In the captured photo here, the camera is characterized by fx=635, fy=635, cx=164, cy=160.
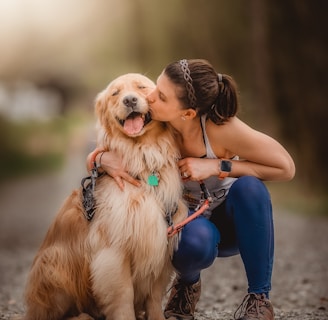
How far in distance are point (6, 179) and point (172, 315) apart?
13732mm

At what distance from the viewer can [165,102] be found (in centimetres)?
321

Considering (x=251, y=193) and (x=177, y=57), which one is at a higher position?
(x=177, y=57)

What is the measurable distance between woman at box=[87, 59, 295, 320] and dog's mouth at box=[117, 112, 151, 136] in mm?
66

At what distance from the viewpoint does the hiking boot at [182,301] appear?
3.59m

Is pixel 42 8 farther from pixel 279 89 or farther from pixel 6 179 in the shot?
pixel 279 89

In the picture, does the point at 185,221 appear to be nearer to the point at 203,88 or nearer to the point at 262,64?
the point at 203,88

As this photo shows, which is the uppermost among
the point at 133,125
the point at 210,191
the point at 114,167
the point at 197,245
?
the point at 133,125

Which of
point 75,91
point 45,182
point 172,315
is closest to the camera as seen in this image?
point 172,315

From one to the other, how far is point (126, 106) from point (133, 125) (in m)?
0.11

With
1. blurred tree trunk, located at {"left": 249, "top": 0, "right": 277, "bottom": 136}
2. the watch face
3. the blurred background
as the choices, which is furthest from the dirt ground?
blurred tree trunk, located at {"left": 249, "top": 0, "right": 277, "bottom": 136}

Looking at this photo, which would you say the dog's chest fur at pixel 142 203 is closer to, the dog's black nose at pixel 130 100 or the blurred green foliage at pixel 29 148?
the dog's black nose at pixel 130 100

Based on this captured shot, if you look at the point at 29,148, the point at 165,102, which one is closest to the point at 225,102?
the point at 165,102

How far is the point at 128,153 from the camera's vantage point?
3.31 metres

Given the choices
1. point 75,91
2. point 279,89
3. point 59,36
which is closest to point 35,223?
point 279,89
